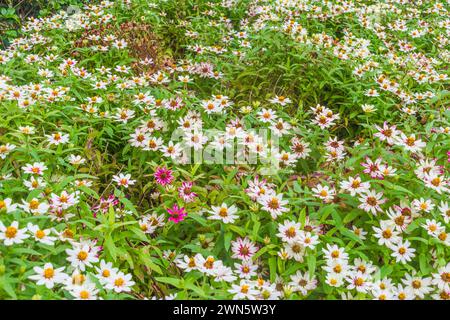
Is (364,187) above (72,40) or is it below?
below

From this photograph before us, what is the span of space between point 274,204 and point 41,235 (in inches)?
39.0

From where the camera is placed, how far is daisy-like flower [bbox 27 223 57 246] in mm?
1783

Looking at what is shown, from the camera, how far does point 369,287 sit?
1856 millimetres

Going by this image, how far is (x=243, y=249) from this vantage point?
2.03m

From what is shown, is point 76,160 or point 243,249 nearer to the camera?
point 243,249

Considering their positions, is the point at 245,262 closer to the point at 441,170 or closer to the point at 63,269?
the point at 63,269

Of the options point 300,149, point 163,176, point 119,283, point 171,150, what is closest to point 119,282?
point 119,283

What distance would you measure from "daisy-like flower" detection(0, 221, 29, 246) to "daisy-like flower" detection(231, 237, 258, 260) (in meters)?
0.83

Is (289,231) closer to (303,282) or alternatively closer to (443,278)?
(303,282)

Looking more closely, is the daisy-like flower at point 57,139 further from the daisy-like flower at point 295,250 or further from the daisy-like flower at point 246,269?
the daisy-like flower at point 295,250

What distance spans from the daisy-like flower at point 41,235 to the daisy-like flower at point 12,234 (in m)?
0.04

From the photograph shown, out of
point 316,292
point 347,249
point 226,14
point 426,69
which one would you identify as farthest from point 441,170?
point 226,14
